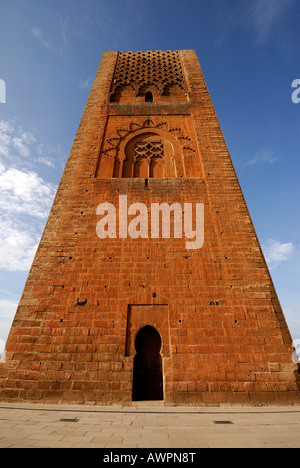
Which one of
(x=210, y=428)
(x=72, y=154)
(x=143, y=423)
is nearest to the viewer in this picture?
(x=210, y=428)

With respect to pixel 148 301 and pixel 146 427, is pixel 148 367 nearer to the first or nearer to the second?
pixel 148 301

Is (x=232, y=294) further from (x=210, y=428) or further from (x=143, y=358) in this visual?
(x=210, y=428)

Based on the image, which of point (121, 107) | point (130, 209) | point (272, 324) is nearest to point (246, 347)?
point (272, 324)

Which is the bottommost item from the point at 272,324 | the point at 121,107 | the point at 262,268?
the point at 272,324

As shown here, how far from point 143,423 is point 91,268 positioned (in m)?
3.28

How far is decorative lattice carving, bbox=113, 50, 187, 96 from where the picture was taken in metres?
9.95

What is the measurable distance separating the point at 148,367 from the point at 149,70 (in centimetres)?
1239

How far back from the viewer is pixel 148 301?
195 inches

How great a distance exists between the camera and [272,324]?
467 cm

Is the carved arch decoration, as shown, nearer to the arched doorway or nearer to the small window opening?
the small window opening

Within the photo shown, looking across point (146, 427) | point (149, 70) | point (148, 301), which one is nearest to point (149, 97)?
point (149, 70)

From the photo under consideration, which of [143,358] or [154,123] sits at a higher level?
[154,123]

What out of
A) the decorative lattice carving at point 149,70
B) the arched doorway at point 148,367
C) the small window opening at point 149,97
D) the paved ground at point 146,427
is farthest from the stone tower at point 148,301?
the decorative lattice carving at point 149,70

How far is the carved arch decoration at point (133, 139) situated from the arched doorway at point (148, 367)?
4.88 metres
